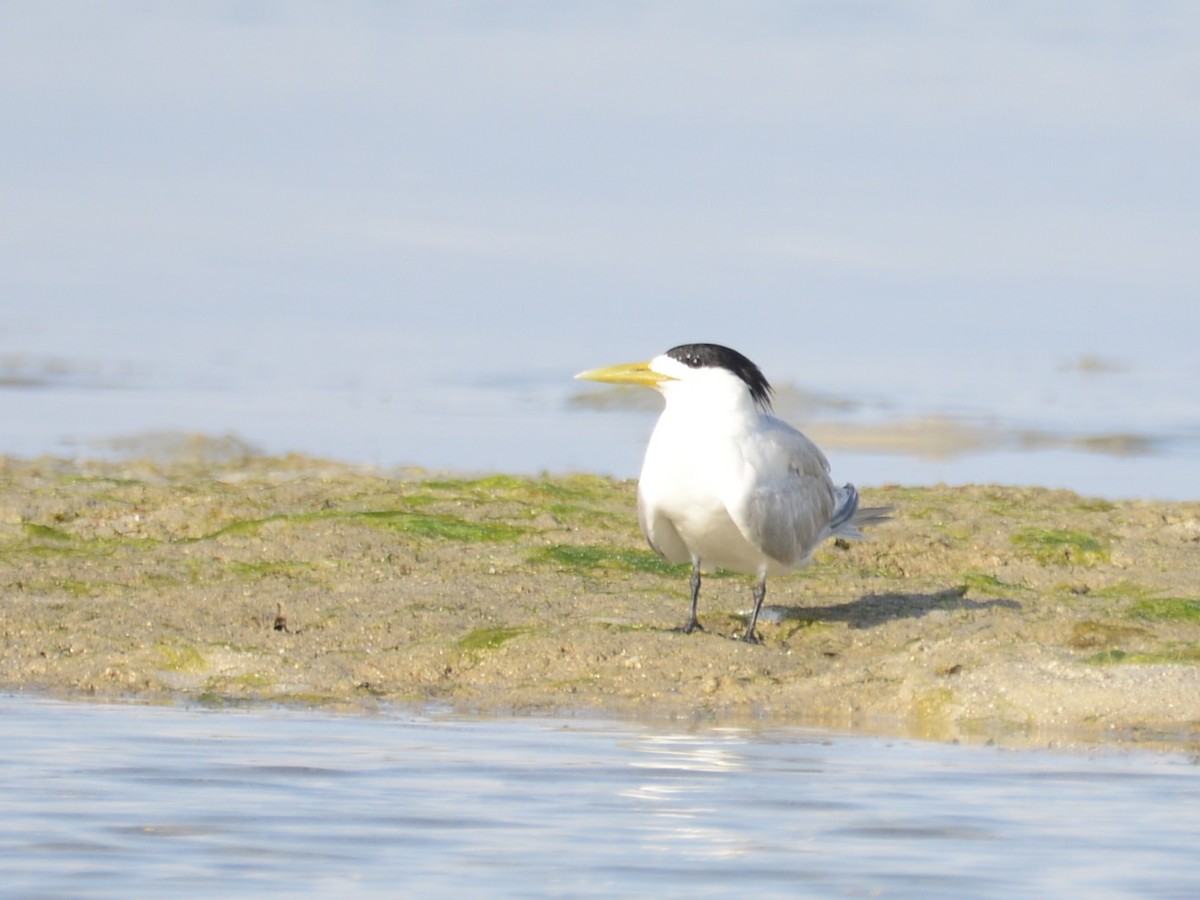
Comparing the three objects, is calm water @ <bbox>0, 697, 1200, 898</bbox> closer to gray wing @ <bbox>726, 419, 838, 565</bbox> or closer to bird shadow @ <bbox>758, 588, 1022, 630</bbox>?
gray wing @ <bbox>726, 419, 838, 565</bbox>

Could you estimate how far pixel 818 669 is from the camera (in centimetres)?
931

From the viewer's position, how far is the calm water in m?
5.82

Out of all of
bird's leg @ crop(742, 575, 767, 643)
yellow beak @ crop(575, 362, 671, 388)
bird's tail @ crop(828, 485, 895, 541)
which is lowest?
bird's leg @ crop(742, 575, 767, 643)

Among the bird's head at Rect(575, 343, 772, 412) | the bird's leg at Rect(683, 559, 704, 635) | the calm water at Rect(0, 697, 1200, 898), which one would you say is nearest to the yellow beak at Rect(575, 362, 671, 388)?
the bird's head at Rect(575, 343, 772, 412)

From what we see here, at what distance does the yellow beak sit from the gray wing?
554mm

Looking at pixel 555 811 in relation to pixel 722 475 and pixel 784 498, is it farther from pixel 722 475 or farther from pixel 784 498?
pixel 784 498

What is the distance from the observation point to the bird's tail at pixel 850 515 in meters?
10.5

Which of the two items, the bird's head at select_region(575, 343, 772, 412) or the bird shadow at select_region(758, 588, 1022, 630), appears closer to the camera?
the bird's head at select_region(575, 343, 772, 412)

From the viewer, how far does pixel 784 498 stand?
9742 millimetres

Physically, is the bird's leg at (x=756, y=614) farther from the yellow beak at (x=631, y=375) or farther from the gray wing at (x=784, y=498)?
the yellow beak at (x=631, y=375)

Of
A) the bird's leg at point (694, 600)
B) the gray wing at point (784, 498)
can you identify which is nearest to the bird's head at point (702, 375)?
the gray wing at point (784, 498)

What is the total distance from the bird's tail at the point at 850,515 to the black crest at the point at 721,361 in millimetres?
841

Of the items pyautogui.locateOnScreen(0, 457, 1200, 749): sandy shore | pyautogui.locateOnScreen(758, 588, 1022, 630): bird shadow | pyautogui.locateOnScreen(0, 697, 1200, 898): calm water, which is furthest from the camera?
pyautogui.locateOnScreen(758, 588, 1022, 630): bird shadow

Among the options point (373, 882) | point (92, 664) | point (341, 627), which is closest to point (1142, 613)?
point (341, 627)
